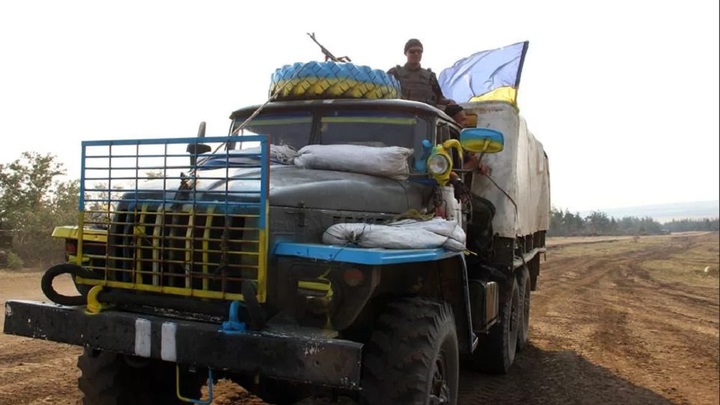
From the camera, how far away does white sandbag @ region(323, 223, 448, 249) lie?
3590mm

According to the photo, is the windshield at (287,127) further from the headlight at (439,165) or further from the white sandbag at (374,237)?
the white sandbag at (374,237)

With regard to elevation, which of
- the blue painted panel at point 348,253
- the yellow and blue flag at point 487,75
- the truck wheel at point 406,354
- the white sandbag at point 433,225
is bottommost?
the truck wheel at point 406,354

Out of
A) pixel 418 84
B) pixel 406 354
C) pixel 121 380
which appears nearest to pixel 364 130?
pixel 406 354

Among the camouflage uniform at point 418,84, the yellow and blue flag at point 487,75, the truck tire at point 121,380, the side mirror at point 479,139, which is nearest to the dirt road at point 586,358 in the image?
the truck tire at point 121,380

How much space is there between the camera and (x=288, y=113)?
5.23 metres

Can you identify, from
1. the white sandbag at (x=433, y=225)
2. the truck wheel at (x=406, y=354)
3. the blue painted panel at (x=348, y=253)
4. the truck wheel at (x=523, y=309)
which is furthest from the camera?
the truck wheel at (x=523, y=309)

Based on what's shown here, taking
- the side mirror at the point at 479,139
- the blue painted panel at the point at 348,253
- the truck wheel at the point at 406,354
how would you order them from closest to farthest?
the blue painted panel at the point at 348,253, the truck wheel at the point at 406,354, the side mirror at the point at 479,139

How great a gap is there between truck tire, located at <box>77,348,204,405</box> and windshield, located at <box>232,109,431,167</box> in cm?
198

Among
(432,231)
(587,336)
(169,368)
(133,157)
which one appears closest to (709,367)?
(587,336)

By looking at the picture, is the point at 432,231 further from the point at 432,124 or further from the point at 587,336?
the point at 587,336

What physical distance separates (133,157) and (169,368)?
57.9 inches

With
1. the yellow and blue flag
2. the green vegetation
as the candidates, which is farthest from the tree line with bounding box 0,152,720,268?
the yellow and blue flag

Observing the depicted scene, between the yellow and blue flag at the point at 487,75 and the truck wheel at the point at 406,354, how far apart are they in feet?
15.8

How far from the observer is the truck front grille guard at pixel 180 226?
3438 millimetres
